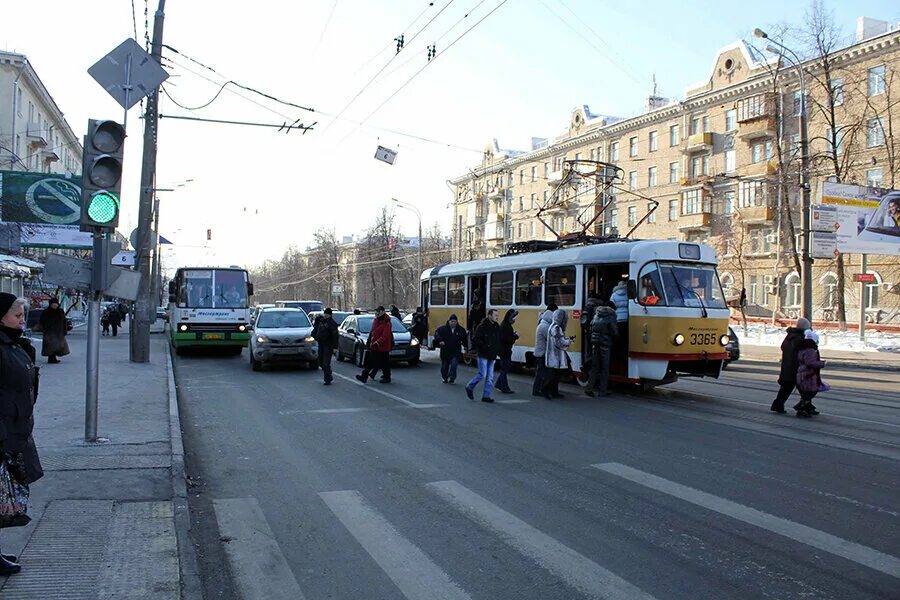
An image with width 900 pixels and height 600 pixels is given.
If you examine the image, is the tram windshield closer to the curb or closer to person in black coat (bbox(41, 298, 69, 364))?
the curb

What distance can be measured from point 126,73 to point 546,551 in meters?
6.96

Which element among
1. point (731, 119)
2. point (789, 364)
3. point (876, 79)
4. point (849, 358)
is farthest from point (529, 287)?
point (731, 119)

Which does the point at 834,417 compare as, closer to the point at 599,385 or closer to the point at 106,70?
the point at 599,385

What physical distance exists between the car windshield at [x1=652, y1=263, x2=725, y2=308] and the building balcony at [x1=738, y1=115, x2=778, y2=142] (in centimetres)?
3571

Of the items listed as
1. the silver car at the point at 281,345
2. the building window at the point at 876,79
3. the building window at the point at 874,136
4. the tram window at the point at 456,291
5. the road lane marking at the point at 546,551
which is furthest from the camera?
the building window at the point at 874,136

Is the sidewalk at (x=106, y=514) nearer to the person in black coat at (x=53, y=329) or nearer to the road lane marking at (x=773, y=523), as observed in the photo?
the road lane marking at (x=773, y=523)

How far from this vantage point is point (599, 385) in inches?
554

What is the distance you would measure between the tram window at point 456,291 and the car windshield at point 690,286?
26.6ft

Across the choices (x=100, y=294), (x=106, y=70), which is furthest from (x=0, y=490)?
(x=106, y=70)

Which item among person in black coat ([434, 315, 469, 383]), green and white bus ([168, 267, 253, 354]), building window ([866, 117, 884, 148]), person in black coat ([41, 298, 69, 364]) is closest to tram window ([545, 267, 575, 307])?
person in black coat ([434, 315, 469, 383])

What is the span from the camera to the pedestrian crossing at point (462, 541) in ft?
15.1

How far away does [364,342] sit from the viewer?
19.4m

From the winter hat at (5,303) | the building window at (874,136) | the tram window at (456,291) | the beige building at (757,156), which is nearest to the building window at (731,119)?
the beige building at (757,156)

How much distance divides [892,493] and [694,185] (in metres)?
47.8
